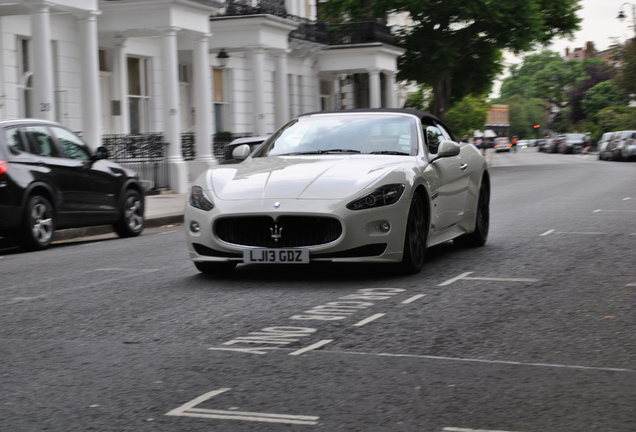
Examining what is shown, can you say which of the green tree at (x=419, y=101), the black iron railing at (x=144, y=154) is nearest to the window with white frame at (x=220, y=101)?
the black iron railing at (x=144, y=154)

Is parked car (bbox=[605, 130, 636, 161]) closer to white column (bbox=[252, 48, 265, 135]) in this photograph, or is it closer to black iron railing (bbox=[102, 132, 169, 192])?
white column (bbox=[252, 48, 265, 135])

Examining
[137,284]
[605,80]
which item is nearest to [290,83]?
[137,284]

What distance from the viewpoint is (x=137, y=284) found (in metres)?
8.81

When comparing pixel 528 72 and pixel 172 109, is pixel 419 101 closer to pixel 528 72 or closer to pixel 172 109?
pixel 172 109

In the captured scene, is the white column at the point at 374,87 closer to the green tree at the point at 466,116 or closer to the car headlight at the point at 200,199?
the green tree at the point at 466,116

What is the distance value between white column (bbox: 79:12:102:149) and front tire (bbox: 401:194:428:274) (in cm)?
1561

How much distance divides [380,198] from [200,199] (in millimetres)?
1478

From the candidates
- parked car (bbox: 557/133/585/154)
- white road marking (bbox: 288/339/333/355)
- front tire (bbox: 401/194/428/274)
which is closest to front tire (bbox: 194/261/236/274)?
front tire (bbox: 401/194/428/274)

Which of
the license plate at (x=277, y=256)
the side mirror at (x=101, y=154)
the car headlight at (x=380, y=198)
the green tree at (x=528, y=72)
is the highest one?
the green tree at (x=528, y=72)

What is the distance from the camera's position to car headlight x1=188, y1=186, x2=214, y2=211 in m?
8.55

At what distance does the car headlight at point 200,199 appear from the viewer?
28.0 feet

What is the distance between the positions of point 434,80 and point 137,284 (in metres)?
37.9

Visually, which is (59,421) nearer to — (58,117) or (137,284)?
(137,284)

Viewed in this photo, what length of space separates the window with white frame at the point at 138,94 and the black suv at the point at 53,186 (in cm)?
1416
